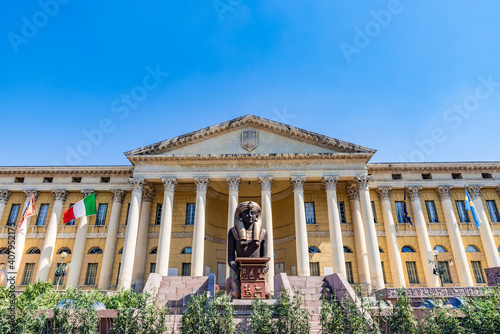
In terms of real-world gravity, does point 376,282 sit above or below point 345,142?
below

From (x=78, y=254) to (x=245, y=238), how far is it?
23.5 meters

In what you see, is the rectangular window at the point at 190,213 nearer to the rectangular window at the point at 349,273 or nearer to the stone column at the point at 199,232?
the stone column at the point at 199,232

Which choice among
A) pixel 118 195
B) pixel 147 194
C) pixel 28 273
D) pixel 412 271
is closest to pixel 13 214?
pixel 28 273

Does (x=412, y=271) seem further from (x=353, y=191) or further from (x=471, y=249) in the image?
(x=353, y=191)

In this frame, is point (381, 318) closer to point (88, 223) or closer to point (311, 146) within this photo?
point (311, 146)

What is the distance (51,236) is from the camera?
31.2 meters

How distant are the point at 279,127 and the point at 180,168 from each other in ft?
→ 32.5

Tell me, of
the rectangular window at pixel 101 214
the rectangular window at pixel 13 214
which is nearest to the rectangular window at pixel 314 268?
the rectangular window at pixel 101 214

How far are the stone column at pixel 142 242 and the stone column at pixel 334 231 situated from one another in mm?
16740

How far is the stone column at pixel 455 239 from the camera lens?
28.9 metres

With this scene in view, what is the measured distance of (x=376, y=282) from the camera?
26234 mm

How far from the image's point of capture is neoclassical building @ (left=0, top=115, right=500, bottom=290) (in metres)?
28.6

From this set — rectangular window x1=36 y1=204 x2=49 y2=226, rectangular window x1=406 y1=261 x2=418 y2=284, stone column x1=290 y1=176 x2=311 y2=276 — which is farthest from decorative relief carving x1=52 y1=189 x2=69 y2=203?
rectangular window x1=406 y1=261 x2=418 y2=284

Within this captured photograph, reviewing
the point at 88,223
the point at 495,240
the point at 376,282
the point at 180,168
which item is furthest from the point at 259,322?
the point at 495,240
